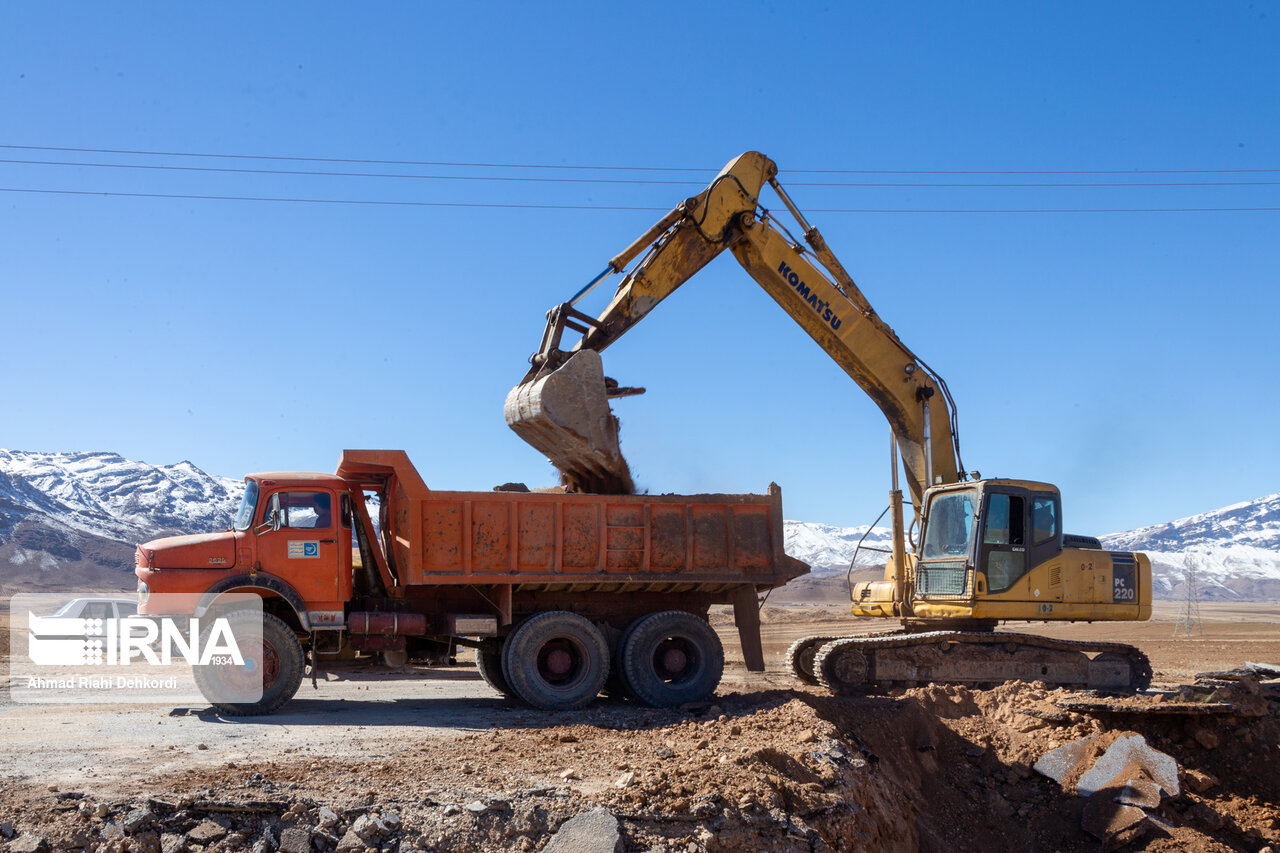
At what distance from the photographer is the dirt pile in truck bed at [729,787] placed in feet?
23.6

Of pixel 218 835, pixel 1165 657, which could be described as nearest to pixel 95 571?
pixel 1165 657

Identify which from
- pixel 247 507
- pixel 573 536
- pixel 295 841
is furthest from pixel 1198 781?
pixel 247 507

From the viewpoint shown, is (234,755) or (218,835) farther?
(234,755)

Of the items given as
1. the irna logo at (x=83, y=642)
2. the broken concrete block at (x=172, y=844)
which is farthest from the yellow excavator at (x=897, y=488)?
the broken concrete block at (x=172, y=844)

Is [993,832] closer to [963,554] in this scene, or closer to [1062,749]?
[1062,749]

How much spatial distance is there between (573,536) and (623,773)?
15.8 ft

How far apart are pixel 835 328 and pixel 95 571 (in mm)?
83677

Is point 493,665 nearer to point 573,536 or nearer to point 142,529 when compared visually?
point 573,536

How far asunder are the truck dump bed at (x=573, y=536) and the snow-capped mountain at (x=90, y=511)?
49.2 m

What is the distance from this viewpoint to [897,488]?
1486cm

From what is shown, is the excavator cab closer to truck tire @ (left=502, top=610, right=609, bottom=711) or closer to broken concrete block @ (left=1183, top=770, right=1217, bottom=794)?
broken concrete block @ (left=1183, top=770, right=1217, bottom=794)

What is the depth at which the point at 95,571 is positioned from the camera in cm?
8356

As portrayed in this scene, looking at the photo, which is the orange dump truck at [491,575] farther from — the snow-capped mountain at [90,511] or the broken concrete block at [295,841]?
the snow-capped mountain at [90,511]

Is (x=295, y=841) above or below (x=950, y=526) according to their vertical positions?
below
